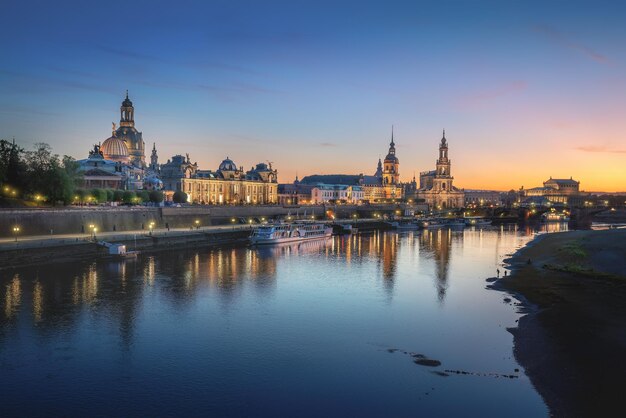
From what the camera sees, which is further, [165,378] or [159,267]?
[159,267]

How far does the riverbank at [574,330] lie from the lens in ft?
62.6

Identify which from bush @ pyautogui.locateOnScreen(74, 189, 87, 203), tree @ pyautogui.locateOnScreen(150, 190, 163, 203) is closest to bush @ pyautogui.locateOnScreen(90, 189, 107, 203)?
bush @ pyautogui.locateOnScreen(74, 189, 87, 203)

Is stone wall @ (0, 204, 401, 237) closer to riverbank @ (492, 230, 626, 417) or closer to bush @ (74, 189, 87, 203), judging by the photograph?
bush @ (74, 189, 87, 203)

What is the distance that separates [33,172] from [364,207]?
102 meters

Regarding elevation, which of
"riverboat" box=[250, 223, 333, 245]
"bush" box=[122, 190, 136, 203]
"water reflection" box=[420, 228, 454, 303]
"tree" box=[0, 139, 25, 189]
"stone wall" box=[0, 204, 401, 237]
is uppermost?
"tree" box=[0, 139, 25, 189]

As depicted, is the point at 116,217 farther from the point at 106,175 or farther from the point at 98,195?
the point at 106,175

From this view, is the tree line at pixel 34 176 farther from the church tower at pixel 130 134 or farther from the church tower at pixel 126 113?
the church tower at pixel 126 113

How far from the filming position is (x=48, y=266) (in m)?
46.4

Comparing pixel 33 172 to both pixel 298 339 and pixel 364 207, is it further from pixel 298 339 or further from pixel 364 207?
pixel 364 207

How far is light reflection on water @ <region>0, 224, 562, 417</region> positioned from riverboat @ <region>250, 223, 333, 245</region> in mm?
25014

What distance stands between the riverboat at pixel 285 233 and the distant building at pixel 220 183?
52.0 m

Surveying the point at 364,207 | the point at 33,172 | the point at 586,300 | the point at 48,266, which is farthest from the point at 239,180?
the point at 586,300

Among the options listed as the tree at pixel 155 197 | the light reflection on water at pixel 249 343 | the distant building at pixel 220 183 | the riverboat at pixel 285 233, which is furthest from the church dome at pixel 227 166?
the light reflection on water at pixel 249 343

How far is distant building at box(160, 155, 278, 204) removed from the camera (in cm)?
13338
